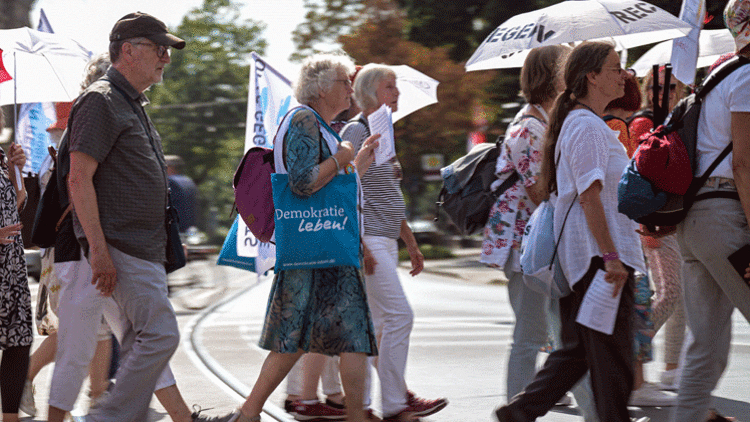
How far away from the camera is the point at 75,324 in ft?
14.4

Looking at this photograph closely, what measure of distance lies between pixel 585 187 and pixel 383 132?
4.42 feet

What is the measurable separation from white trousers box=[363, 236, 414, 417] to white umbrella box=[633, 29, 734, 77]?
11.1ft

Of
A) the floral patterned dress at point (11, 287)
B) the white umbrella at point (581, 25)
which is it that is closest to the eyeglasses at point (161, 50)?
the floral patterned dress at point (11, 287)

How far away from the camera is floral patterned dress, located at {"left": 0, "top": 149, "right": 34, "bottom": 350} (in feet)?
15.5

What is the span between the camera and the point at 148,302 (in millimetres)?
4109

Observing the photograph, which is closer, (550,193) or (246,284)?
(550,193)

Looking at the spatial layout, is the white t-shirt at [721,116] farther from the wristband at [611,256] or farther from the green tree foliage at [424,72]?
the green tree foliage at [424,72]

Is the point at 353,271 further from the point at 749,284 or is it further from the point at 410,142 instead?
the point at 410,142

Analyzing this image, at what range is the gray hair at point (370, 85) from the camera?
18.8 feet

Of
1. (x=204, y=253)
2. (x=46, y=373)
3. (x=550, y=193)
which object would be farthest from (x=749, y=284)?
(x=204, y=253)

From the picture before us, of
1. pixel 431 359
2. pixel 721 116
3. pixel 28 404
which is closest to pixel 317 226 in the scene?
pixel 721 116

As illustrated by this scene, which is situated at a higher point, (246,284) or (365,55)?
(365,55)

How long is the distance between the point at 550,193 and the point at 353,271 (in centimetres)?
97

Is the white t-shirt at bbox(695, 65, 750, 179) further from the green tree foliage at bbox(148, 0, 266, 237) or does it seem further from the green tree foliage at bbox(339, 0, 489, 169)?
the green tree foliage at bbox(148, 0, 266, 237)
